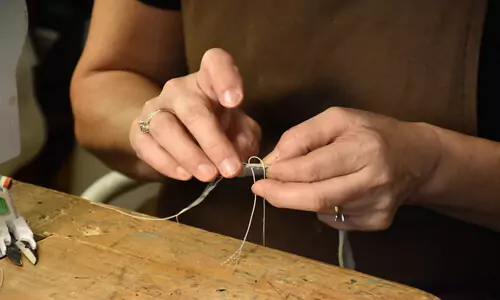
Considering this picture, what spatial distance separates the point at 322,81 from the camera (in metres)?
0.65

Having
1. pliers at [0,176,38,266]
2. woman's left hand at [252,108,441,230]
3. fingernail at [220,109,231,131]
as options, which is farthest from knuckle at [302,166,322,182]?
pliers at [0,176,38,266]

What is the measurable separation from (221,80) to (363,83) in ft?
0.62

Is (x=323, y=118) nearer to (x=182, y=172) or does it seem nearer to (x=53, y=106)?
(x=182, y=172)

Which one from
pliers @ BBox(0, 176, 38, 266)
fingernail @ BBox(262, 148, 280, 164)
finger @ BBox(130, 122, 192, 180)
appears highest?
fingernail @ BBox(262, 148, 280, 164)

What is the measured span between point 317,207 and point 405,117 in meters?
0.18

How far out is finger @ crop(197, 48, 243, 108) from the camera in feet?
1.63

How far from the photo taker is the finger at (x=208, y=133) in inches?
19.2

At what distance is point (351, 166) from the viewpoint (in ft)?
1.66

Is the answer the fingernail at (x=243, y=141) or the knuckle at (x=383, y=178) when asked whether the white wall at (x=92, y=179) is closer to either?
the fingernail at (x=243, y=141)

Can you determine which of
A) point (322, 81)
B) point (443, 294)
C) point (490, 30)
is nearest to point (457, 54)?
point (490, 30)

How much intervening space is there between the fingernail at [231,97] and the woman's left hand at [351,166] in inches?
2.0

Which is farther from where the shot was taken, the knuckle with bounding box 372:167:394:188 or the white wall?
the white wall

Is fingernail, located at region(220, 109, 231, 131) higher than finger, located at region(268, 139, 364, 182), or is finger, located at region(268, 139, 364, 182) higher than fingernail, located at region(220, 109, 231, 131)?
finger, located at region(268, 139, 364, 182)

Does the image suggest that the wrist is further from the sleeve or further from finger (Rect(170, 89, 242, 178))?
the sleeve
